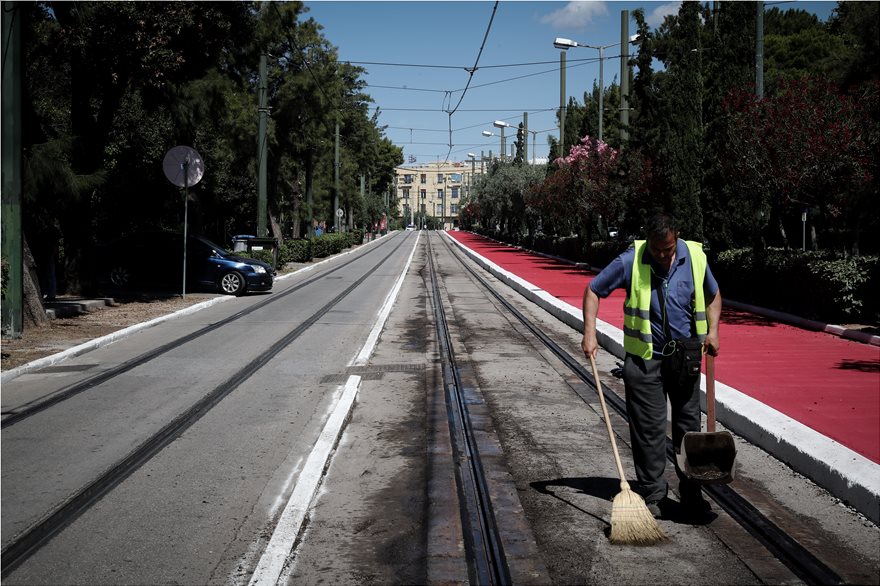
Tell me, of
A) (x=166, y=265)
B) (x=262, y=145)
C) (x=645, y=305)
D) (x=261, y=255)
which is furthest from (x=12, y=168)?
(x=262, y=145)

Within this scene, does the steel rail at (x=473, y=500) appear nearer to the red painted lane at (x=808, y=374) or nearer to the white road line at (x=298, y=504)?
the white road line at (x=298, y=504)

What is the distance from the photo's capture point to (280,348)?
1359 centimetres

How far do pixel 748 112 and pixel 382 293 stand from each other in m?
10.8

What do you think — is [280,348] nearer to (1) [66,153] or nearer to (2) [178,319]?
(2) [178,319]

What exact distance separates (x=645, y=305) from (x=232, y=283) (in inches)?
750

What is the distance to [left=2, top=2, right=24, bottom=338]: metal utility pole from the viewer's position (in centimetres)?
1345

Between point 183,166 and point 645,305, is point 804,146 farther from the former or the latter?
point 645,305

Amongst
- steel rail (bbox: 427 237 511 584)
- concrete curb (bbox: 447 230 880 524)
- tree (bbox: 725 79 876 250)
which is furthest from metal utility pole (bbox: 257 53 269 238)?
concrete curb (bbox: 447 230 880 524)

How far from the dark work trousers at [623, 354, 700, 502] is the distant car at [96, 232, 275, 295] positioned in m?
18.9

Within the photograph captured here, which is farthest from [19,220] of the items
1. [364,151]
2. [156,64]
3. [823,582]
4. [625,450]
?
[364,151]

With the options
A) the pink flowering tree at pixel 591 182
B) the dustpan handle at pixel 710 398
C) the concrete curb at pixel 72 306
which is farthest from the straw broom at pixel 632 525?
the pink flowering tree at pixel 591 182

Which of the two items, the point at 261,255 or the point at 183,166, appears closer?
the point at 183,166

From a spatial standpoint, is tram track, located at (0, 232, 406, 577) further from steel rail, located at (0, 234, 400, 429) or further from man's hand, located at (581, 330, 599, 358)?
man's hand, located at (581, 330, 599, 358)

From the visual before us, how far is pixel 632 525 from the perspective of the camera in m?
5.15
